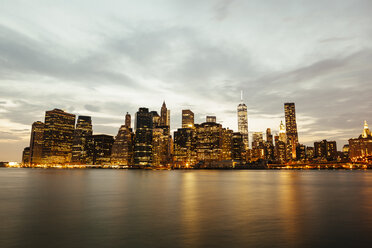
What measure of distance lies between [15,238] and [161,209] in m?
17.7

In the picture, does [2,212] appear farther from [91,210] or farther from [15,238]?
[15,238]

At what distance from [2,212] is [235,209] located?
2871cm

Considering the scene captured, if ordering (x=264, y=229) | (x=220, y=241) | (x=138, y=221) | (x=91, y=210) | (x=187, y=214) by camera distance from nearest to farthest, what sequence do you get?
(x=220, y=241), (x=264, y=229), (x=138, y=221), (x=187, y=214), (x=91, y=210)

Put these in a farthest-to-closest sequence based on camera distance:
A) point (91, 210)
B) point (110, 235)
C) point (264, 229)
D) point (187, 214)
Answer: point (91, 210), point (187, 214), point (264, 229), point (110, 235)

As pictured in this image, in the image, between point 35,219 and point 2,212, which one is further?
point 2,212

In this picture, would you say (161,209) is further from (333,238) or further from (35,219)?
(333,238)

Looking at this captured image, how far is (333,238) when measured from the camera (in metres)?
20.3

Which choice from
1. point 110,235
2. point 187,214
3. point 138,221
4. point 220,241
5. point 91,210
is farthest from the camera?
point 91,210

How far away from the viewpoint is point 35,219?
1094 inches

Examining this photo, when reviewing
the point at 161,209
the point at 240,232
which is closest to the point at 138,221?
the point at 161,209

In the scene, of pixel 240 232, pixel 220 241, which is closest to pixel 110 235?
pixel 220 241

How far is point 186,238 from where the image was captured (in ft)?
66.7

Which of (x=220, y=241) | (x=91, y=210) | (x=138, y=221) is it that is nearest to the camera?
(x=220, y=241)

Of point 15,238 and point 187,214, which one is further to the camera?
point 187,214
